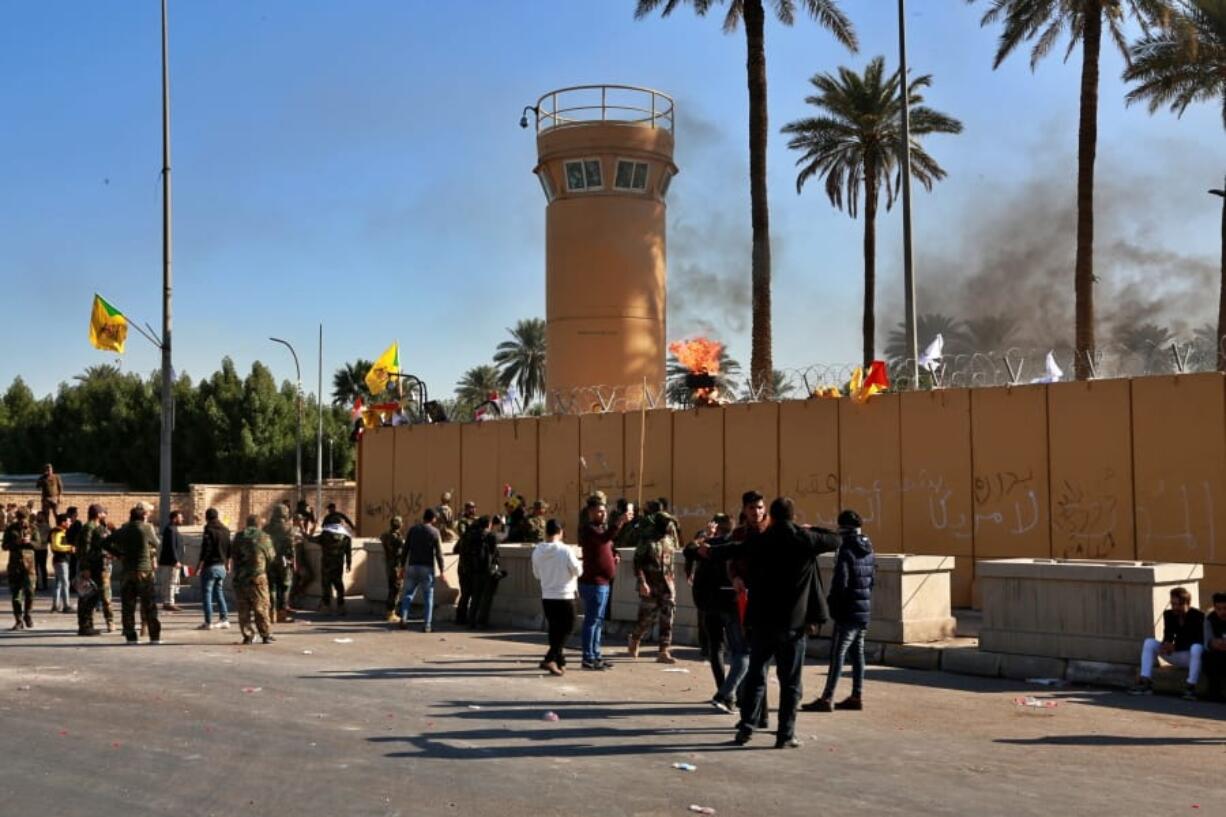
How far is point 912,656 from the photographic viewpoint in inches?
545

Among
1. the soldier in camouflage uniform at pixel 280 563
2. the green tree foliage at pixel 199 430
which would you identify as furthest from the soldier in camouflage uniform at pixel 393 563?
the green tree foliage at pixel 199 430

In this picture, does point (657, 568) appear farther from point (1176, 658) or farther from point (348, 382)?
point (348, 382)

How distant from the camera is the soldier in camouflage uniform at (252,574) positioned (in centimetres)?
1567

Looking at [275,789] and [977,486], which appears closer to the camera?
[275,789]

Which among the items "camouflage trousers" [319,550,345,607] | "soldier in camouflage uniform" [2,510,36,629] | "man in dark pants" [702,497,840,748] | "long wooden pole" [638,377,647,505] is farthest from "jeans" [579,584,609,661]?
"long wooden pole" [638,377,647,505]

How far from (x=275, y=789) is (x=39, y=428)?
74736mm

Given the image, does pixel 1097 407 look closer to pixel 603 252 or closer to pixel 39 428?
pixel 603 252

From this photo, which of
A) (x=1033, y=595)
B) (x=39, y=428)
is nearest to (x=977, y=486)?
(x=1033, y=595)

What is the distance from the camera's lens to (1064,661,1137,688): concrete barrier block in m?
12.3

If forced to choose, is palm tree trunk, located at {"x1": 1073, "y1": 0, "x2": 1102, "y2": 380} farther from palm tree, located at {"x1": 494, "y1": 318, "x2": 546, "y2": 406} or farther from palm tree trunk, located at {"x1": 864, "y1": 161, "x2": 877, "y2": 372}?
palm tree, located at {"x1": 494, "y1": 318, "x2": 546, "y2": 406}

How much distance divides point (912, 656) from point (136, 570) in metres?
9.09

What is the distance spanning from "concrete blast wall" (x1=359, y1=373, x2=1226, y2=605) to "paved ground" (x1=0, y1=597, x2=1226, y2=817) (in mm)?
5303

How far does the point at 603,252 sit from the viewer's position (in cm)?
3203

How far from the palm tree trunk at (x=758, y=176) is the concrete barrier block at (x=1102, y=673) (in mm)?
17380
